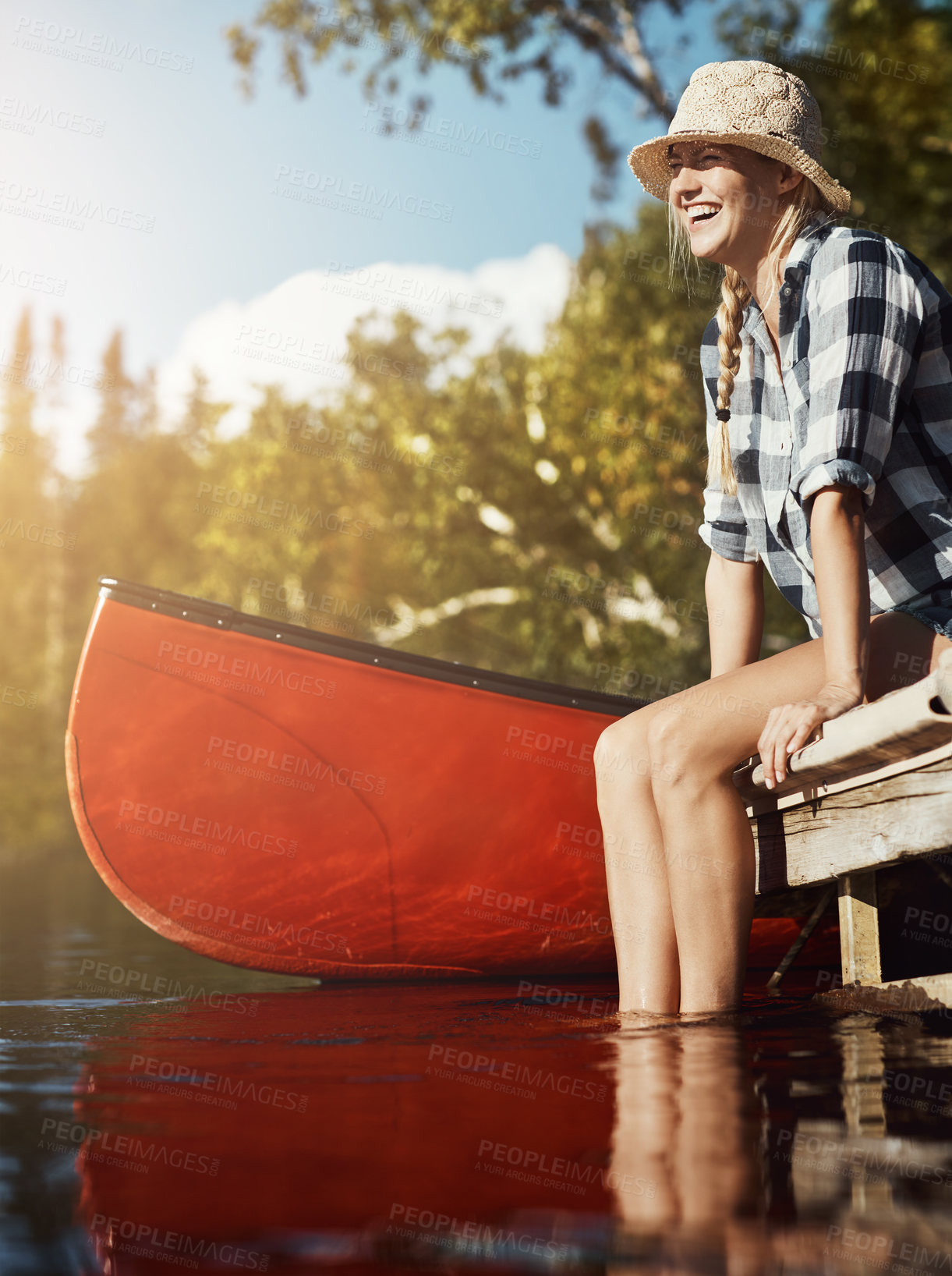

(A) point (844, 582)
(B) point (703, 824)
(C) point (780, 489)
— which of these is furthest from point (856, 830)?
(C) point (780, 489)

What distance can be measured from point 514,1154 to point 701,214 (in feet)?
6.00

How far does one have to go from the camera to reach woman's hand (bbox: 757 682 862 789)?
184cm

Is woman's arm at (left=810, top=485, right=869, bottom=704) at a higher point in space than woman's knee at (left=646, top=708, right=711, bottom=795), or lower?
higher

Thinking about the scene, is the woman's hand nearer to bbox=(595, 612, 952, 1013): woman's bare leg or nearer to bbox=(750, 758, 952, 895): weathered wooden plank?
bbox=(595, 612, 952, 1013): woman's bare leg

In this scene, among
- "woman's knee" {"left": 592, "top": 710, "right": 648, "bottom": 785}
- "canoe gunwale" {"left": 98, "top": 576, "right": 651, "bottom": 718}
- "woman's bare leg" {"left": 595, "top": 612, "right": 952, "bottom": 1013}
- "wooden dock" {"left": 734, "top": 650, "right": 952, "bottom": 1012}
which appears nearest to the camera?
"wooden dock" {"left": 734, "top": 650, "right": 952, "bottom": 1012}

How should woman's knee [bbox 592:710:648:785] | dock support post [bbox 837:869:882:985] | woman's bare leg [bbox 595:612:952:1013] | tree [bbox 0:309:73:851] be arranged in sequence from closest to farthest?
woman's bare leg [bbox 595:612:952:1013]
woman's knee [bbox 592:710:648:785]
dock support post [bbox 837:869:882:985]
tree [bbox 0:309:73:851]

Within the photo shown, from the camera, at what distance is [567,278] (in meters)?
19.3

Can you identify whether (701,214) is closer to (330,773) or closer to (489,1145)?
(489,1145)

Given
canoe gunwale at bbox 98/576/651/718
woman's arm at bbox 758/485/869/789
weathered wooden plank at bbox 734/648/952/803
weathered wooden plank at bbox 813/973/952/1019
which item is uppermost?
canoe gunwale at bbox 98/576/651/718

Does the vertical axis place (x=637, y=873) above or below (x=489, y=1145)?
above

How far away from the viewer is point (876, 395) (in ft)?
6.07

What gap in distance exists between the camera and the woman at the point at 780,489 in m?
1.86

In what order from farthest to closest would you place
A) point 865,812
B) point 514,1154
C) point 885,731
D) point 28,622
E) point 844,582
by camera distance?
point 28,622, point 865,812, point 844,582, point 885,731, point 514,1154

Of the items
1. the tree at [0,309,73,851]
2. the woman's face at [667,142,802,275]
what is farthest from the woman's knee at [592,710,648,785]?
the tree at [0,309,73,851]
